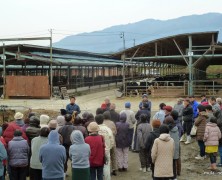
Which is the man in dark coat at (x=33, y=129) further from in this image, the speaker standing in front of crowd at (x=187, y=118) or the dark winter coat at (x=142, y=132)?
the speaker standing in front of crowd at (x=187, y=118)

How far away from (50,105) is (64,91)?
3.55 meters

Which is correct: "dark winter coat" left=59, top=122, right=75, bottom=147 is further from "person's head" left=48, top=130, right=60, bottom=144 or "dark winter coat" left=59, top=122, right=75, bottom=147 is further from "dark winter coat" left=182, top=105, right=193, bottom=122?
"dark winter coat" left=182, top=105, right=193, bottom=122

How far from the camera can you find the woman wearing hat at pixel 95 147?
6411mm

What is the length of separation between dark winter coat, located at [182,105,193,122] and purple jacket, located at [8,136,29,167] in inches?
221

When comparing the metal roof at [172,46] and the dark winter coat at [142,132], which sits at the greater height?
the metal roof at [172,46]

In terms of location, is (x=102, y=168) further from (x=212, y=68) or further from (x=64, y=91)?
(x=212, y=68)

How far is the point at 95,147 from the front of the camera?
6.43 m

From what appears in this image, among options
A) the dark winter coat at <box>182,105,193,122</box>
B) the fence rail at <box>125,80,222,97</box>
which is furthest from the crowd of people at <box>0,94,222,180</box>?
the fence rail at <box>125,80,222,97</box>

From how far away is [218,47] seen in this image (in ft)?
73.3

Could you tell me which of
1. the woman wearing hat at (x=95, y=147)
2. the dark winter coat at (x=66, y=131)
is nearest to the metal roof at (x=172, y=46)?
the dark winter coat at (x=66, y=131)

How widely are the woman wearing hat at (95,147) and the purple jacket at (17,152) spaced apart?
1.13m

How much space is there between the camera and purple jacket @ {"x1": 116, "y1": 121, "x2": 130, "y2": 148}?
830cm

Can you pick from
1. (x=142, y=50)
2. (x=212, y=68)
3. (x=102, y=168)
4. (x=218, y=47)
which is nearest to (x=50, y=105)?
(x=142, y=50)

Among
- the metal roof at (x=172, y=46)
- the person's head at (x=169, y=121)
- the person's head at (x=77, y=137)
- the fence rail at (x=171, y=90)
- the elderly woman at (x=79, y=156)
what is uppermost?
the metal roof at (x=172, y=46)
